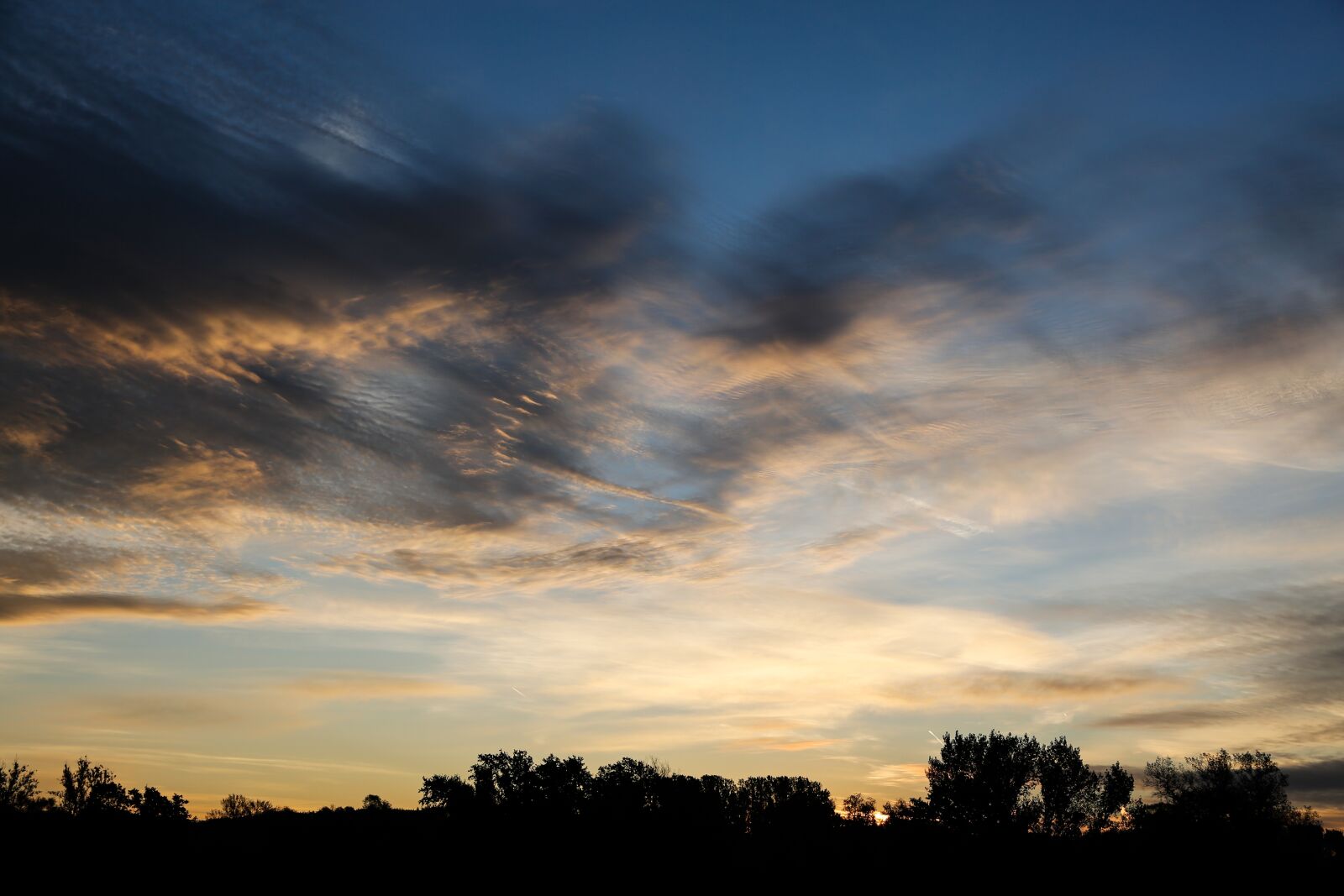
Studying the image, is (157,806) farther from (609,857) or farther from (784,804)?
(784,804)

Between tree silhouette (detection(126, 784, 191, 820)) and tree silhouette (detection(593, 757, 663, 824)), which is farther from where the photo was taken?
tree silhouette (detection(593, 757, 663, 824))

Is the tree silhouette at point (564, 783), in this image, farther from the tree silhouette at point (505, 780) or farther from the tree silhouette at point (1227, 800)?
the tree silhouette at point (1227, 800)

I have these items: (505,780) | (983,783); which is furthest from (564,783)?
(983,783)

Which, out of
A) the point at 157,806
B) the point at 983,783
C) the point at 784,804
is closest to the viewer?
the point at 157,806

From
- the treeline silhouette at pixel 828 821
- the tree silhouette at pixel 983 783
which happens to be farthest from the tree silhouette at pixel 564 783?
the tree silhouette at pixel 983 783

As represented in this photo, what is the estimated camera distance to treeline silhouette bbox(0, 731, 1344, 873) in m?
108

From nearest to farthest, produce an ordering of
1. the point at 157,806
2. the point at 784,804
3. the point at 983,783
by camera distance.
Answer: the point at 157,806 → the point at 983,783 → the point at 784,804

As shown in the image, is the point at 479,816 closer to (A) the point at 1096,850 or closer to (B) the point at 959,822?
(B) the point at 959,822

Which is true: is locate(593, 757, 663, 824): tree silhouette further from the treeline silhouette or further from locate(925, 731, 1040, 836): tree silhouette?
locate(925, 731, 1040, 836): tree silhouette

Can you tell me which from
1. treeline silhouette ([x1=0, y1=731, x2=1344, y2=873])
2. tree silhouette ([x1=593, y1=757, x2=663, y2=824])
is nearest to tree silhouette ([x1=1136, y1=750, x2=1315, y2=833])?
treeline silhouette ([x1=0, y1=731, x2=1344, y2=873])

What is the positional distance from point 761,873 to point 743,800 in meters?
63.9

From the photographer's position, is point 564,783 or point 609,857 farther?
point 564,783

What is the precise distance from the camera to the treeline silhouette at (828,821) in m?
108

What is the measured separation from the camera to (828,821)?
153875mm
